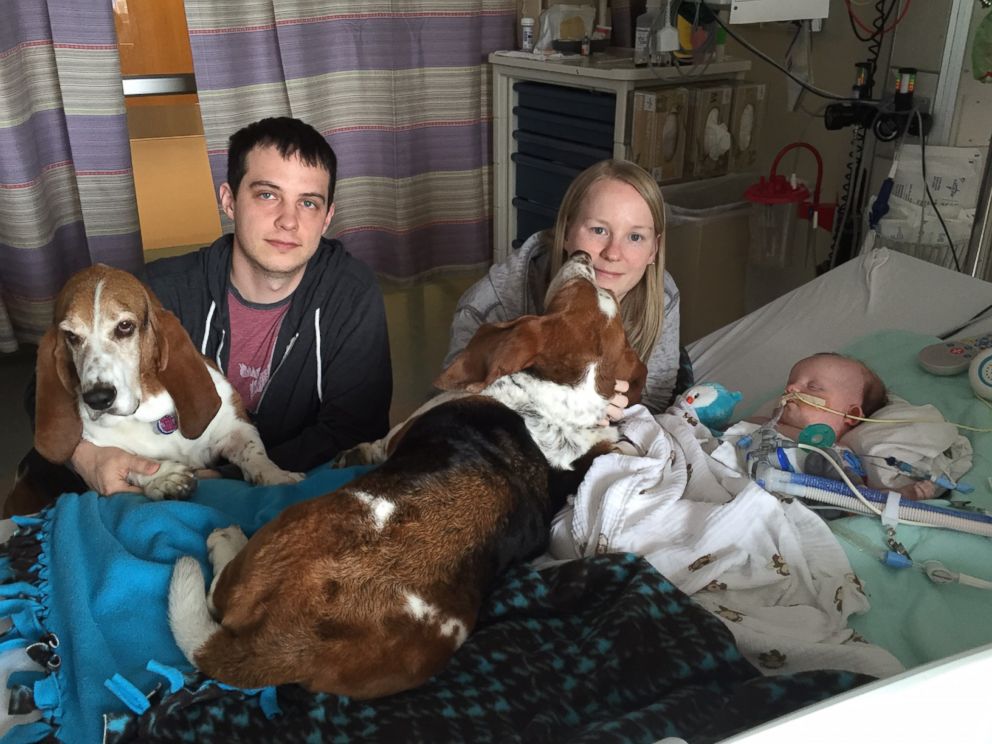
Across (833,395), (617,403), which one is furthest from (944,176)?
(617,403)

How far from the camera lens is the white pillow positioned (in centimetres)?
193

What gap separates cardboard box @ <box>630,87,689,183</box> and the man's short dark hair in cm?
180

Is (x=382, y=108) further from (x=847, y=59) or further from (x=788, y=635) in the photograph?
(x=788, y=635)

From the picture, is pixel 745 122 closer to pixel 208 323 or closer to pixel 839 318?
pixel 839 318

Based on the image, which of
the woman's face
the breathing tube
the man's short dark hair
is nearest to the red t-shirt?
the man's short dark hair

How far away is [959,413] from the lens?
2.13 meters

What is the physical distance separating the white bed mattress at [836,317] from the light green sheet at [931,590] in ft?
1.81

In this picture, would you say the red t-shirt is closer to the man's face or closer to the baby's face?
the man's face

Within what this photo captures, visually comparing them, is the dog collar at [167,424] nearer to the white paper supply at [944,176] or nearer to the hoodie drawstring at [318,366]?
the hoodie drawstring at [318,366]

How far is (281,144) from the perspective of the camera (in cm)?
222

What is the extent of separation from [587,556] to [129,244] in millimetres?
3044

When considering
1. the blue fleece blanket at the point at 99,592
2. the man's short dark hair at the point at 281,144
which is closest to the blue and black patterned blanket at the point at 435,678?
the blue fleece blanket at the point at 99,592

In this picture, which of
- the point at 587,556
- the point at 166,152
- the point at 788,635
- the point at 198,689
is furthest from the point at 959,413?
the point at 166,152

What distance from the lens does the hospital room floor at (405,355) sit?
362cm
